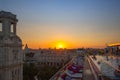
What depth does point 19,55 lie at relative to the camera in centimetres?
1970

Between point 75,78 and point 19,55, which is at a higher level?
point 19,55

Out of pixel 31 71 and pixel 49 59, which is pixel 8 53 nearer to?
pixel 31 71

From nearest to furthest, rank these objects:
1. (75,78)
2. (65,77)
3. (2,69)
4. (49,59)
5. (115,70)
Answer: (115,70)
(2,69)
(65,77)
(75,78)
(49,59)

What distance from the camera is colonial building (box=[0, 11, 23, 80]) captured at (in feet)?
55.1

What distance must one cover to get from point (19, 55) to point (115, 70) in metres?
11.6

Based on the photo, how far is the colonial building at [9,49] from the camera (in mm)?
16797

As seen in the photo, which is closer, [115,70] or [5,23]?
[115,70]

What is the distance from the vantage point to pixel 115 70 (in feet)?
32.4

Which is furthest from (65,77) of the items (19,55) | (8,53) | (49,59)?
(49,59)

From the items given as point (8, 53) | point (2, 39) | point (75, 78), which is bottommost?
point (75, 78)

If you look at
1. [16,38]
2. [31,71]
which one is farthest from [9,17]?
[31,71]

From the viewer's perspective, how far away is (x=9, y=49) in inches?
687

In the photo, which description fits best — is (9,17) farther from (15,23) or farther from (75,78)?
(75,78)

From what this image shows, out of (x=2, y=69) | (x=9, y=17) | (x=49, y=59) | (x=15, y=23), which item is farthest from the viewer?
(x=49, y=59)
